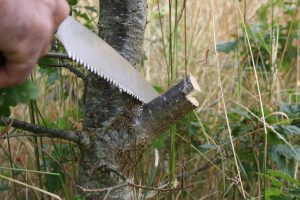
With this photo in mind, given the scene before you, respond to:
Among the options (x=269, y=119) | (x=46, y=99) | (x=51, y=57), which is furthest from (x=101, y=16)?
(x=46, y=99)

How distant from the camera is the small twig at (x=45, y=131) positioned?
1256 mm

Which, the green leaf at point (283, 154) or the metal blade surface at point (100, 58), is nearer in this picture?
the metal blade surface at point (100, 58)

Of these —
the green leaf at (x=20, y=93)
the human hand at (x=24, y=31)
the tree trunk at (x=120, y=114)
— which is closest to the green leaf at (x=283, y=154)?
the tree trunk at (x=120, y=114)

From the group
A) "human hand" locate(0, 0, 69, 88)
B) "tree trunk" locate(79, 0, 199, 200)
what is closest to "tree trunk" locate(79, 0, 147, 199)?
"tree trunk" locate(79, 0, 199, 200)

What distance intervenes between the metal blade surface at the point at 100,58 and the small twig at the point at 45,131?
0.15 meters

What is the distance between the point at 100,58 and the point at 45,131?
0.64ft

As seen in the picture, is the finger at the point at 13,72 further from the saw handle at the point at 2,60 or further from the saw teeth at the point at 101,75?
the saw teeth at the point at 101,75

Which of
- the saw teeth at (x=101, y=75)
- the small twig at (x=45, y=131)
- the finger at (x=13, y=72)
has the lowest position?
the small twig at (x=45, y=131)

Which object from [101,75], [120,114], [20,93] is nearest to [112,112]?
[120,114]

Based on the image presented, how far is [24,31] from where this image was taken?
82 cm

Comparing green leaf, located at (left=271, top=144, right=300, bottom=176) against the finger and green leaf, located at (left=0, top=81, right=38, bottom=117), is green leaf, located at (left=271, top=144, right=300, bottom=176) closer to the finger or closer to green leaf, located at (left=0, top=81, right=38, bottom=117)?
green leaf, located at (left=0, top=81, right=38, bottom=117)

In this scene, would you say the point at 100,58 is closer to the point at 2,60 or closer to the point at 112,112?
the point at 112,112

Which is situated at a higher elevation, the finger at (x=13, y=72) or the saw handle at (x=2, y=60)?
the saw handle at (x=2, y=60)

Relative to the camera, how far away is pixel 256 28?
2455 mm
